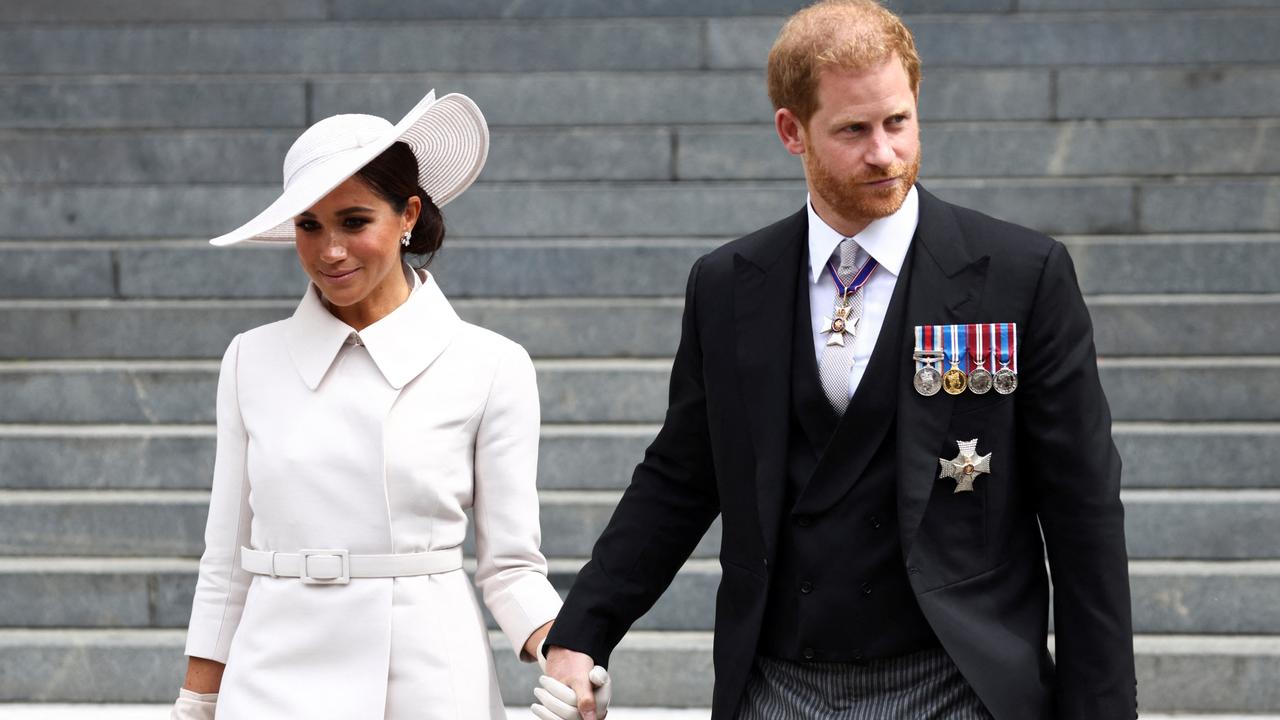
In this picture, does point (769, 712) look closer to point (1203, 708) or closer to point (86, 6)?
point (1203, 708)

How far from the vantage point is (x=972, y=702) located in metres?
2.46

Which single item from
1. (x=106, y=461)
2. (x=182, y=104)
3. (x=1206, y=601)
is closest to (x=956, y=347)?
(x=1206, y=601)

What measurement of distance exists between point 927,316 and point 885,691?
0.57 meters

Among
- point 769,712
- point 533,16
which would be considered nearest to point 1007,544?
point 769,712

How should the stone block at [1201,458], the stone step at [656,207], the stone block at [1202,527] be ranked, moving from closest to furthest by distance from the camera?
the stone block at [1202,527], the stone block at [1201,458], the stone step at [656,207]

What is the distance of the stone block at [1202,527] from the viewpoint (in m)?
5.39

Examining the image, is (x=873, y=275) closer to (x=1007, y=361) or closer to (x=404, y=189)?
(x=1007, y=361)

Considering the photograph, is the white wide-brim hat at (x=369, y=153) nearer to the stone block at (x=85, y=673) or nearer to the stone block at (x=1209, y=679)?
the stone block at (x=85, y=673)

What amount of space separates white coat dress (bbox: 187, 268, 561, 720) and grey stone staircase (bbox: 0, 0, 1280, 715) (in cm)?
234

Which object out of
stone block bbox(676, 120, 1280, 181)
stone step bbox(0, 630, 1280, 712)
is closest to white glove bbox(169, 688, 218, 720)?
stone step bbox(0, 630, 1280, 712)

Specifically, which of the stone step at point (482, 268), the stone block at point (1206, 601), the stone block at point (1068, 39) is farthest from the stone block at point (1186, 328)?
the stone block at point (1068, 39)

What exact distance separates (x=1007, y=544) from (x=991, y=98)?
16.5 feet

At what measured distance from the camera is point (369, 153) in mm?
2785

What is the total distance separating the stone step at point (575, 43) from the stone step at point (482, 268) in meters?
1.27
